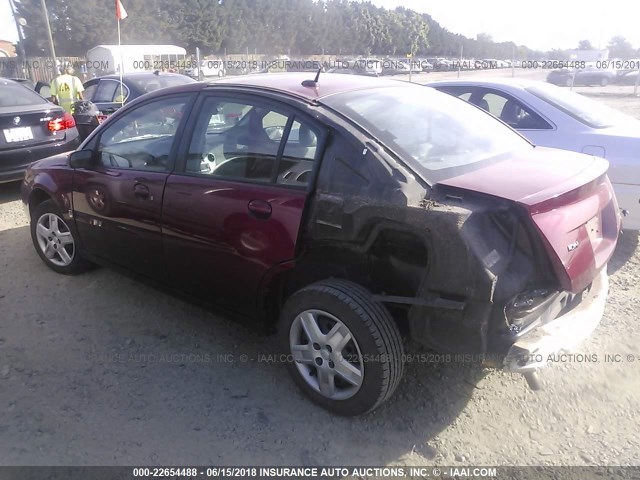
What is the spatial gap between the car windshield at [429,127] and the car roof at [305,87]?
0.08 meters

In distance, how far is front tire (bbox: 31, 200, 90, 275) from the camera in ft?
14.2

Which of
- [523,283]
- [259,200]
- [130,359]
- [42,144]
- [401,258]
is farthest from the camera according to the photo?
[42,144]

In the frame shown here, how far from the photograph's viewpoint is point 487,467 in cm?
249

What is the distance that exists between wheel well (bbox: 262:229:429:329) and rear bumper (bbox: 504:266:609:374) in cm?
54

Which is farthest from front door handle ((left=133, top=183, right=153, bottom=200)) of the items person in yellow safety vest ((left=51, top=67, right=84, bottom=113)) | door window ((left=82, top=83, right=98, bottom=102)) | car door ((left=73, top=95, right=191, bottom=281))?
person in yellow safety vest ((left=51, top=67, right=84, bottom=113))

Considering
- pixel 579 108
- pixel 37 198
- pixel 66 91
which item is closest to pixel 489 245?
pixel 579 108

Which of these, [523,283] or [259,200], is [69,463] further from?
[523,283]

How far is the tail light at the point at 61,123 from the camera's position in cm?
688

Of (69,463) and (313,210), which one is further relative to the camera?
(313,210)

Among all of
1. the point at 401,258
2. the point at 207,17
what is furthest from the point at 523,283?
the point at 207,17

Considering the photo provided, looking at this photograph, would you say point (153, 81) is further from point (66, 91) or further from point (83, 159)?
point (83, 159)

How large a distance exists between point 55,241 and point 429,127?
323 cm

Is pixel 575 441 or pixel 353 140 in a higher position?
pixel 353 140

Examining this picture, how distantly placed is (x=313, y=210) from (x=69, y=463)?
5.54 feet
